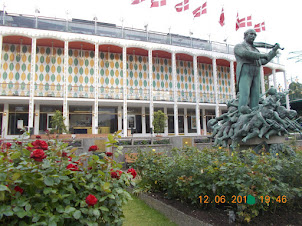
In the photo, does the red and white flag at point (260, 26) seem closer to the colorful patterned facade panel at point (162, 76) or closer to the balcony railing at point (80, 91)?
the colorful patterned facade panel at point (162, 76)

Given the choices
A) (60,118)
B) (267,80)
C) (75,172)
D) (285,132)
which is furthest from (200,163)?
(267,80)

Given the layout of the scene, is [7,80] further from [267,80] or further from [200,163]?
[267,80]

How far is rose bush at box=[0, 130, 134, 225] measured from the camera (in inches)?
77.5

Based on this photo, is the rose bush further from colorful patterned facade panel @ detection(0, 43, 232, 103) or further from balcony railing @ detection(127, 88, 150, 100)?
balcony railing @ detection(127, 88, 150, 100)

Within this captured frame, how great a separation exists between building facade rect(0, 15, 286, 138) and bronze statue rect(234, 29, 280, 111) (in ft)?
53.4

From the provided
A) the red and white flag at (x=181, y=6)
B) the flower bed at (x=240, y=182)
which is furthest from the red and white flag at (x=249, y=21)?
the flower bed at (x=240, y=182)

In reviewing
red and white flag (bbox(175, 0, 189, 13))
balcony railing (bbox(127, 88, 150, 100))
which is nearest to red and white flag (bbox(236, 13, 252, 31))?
red and white flag (bbox(175, 0, 189, 13))

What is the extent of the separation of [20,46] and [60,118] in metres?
10.3

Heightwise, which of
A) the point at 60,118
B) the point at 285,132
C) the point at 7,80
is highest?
the point at 7,80

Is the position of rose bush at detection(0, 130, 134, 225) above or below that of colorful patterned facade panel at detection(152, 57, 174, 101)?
below

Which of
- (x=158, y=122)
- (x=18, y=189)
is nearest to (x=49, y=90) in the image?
(x=158, y=122)

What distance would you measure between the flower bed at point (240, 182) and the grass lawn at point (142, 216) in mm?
529

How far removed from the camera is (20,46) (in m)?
23.2

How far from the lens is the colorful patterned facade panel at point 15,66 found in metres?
22.4
